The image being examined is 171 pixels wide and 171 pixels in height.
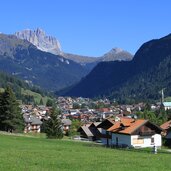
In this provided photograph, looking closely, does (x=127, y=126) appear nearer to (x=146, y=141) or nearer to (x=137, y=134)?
(x=137, y=134)

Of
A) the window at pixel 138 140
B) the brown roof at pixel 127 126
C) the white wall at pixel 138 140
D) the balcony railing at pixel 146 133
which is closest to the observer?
the white wall at pixel 138 140

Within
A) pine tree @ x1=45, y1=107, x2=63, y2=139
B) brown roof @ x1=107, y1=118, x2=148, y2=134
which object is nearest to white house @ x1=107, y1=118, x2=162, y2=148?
brown roof @ x1=107, y1=118, x2=148, y2=134

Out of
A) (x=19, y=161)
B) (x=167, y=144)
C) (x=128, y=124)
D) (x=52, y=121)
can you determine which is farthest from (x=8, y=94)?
(x=19, y=161)

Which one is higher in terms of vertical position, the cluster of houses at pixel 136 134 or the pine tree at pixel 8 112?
the pine tree at pixel 8 112

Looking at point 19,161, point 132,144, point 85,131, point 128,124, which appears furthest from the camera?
point 85,131

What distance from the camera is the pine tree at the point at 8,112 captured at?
76.8m

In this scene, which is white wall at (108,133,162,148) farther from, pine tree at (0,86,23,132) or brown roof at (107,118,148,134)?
pine tree at (0,86,23,132)

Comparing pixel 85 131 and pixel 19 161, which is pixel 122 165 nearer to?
pixel 19 161

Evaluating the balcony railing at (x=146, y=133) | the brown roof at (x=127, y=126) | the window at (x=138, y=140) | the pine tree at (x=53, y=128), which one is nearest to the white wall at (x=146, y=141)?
the window at (x=138, y=140)

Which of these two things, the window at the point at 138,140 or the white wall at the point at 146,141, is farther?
the window at the point at 138,140

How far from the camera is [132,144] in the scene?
6938 centimetres

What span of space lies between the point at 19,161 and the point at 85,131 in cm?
8532

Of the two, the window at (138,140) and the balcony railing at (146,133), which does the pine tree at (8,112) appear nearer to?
the window at (138,140)

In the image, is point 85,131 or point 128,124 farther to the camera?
point 85,131
